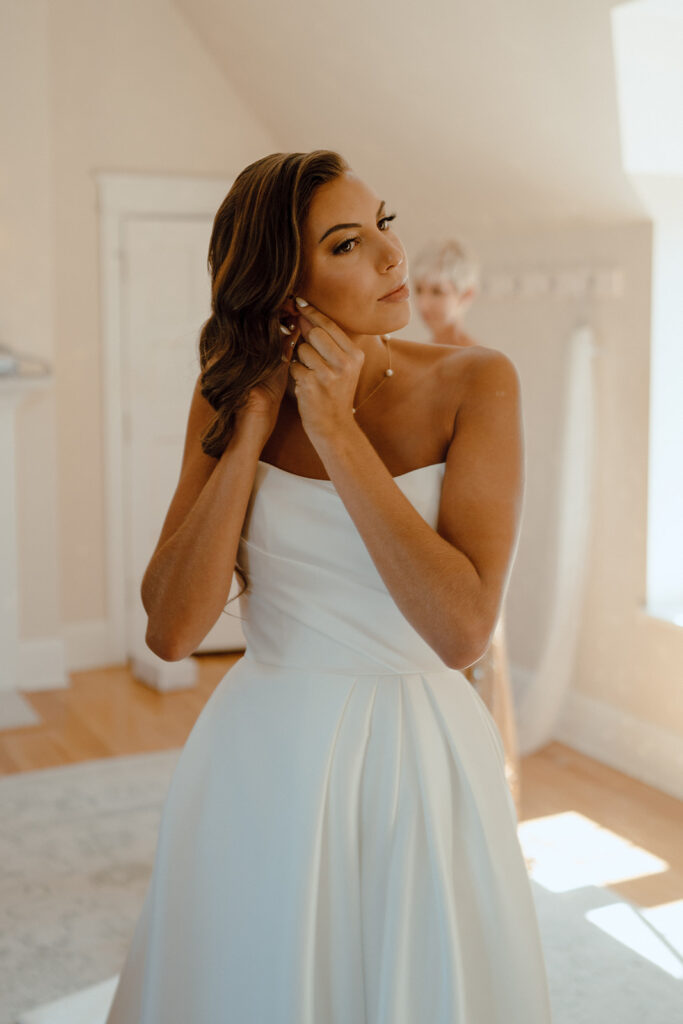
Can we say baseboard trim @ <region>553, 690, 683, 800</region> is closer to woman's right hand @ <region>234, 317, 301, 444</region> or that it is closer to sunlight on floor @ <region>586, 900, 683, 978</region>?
sunlight on floor @ <region>586, 900, 683, 978</region>

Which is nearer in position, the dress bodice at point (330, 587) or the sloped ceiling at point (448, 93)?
the dress bodice at point (330, 587)

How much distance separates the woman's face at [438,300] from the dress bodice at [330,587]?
74.0 inches

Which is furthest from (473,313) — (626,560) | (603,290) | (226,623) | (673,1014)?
(673,1014)

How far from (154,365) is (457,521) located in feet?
13.2

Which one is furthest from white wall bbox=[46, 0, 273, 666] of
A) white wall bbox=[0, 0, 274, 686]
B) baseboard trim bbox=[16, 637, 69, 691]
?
baseboard trim bbox=[16, 637, 69, 691]

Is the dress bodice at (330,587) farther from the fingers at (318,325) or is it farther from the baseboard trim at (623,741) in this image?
the baseboard trim at (623,741)

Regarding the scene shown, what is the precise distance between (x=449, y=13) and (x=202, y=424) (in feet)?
8.34

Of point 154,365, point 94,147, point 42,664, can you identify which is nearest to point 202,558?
point 42,664

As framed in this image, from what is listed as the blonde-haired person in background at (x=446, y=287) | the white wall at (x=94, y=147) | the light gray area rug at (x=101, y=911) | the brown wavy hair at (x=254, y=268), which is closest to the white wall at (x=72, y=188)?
the white wall at (x=94, y=147)

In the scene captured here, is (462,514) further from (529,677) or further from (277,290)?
(529,677)

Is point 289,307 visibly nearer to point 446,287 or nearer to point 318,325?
point 318,325

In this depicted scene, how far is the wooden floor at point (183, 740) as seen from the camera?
125 inches

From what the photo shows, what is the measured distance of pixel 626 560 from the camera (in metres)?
3.76

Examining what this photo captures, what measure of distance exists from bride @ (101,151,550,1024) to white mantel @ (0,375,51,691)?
3263 millimetres
